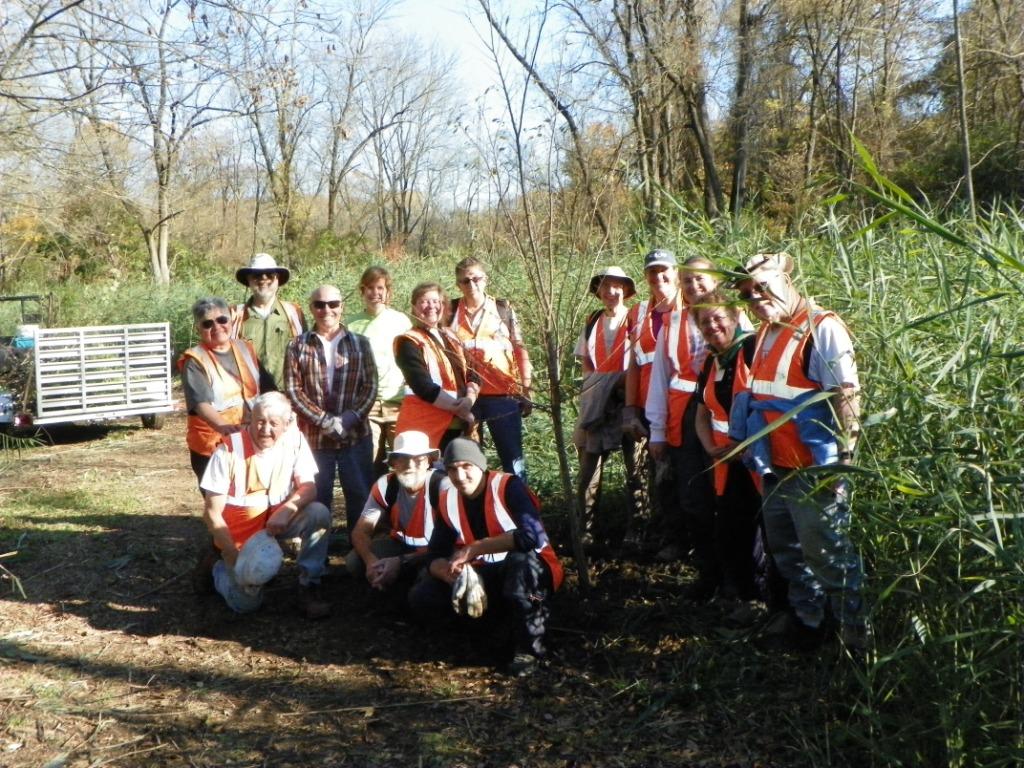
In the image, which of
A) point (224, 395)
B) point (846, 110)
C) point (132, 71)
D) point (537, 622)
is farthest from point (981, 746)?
point (846, 110)

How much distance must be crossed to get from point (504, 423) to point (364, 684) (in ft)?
5.84

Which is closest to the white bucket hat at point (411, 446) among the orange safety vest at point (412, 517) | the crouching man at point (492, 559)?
the orange safety vest at point (412, 517)

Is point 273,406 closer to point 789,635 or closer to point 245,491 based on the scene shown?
point 245,491

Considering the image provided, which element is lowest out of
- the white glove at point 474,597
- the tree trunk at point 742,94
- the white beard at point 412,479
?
the white glove at point 474,597

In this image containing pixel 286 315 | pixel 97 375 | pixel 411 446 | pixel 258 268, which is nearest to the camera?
pixel 411 446

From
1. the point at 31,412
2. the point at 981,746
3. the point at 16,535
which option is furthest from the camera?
the point at 31,412

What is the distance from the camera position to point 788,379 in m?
3.91

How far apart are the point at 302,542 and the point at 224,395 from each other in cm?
105

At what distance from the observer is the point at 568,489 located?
508cm

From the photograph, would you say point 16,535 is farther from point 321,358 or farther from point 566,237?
point 566,237

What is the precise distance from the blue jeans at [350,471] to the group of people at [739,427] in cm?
123

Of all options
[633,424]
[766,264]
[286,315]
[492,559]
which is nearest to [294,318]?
[286,315]

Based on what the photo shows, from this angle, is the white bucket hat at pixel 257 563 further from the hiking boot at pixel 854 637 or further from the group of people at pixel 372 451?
the hiking boot at pixel 854 637

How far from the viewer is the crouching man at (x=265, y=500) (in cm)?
510
